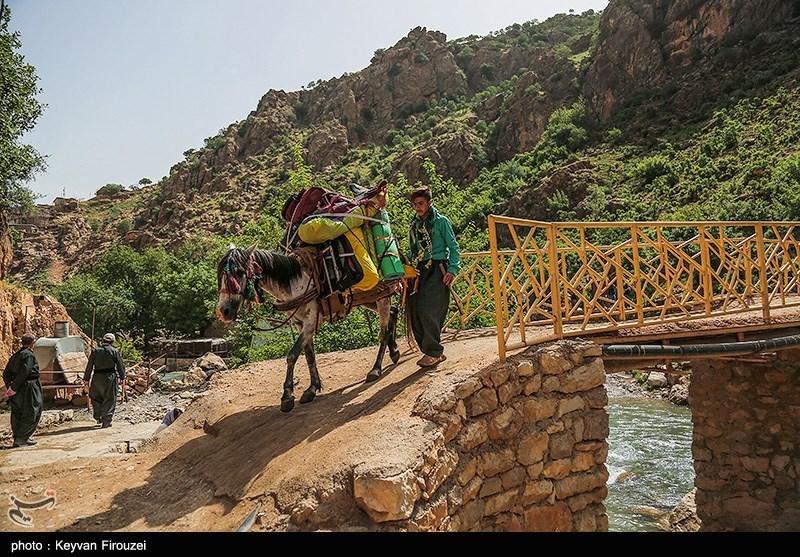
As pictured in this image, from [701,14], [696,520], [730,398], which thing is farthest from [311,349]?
[701,14]

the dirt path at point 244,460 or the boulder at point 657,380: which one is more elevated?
the dirt path at point 244,460

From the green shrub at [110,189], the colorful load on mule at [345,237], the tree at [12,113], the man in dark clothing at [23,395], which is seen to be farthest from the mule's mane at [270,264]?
the green shrub at [110,189]

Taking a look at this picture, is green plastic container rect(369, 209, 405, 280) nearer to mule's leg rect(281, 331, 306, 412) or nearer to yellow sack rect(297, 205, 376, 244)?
yellow sack rect(297, 205, 376, 244)

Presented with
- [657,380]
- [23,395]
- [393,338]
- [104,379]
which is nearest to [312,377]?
[393,338]

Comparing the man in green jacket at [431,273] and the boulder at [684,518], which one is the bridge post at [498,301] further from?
the boulder at [684,518]

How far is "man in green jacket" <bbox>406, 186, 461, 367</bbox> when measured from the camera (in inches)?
237

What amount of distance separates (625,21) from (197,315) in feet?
170

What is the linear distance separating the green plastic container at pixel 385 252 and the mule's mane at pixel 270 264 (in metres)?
0.99

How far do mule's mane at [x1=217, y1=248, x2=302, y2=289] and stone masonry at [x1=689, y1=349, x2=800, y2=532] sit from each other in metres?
7.21

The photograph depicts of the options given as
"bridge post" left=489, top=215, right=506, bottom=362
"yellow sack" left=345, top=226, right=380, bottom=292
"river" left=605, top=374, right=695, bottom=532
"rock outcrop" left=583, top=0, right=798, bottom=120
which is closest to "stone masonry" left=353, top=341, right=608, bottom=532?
"bridge post" left=489, top=215, right=506, bottom=362

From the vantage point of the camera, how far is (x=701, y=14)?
5006cm

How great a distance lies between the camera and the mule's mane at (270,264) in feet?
17.3

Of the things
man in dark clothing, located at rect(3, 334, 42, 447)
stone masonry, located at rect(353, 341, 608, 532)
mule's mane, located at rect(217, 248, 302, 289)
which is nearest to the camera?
stone masonry, located at rect(353, 341, 608, 532)
